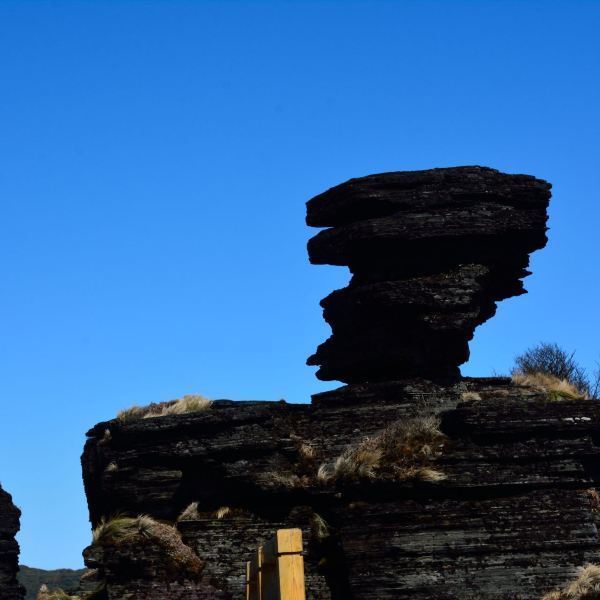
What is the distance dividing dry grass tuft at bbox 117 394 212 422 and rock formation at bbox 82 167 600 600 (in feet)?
1.52

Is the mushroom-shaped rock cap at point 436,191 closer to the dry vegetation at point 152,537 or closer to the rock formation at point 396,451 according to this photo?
the rock formation at point 396,451

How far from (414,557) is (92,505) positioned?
11.2 m

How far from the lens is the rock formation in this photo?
27.0 m

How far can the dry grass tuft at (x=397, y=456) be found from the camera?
A: 91.7 ft

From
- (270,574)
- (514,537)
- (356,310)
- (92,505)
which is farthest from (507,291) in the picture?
(270,574)

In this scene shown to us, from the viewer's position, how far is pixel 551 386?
106ft

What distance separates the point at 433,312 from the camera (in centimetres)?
3191

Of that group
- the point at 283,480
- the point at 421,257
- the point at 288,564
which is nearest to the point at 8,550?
the point at 283,480

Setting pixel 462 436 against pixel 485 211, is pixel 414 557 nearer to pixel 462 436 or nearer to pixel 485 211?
pixel 462 436

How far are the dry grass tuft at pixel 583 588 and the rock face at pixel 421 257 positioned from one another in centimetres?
808

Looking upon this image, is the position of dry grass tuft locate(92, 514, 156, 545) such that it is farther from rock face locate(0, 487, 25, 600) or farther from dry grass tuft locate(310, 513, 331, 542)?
rock face locate(0, 487, 25, 600)

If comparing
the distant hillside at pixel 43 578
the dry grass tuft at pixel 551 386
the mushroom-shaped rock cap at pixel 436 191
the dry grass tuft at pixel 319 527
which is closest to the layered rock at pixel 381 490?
the dry grass tuft at pixel 319 527

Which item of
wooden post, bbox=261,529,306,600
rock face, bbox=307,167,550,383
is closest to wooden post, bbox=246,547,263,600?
wooden post, bbox=261,529,306,600

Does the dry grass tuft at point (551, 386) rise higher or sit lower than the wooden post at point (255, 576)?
higher
